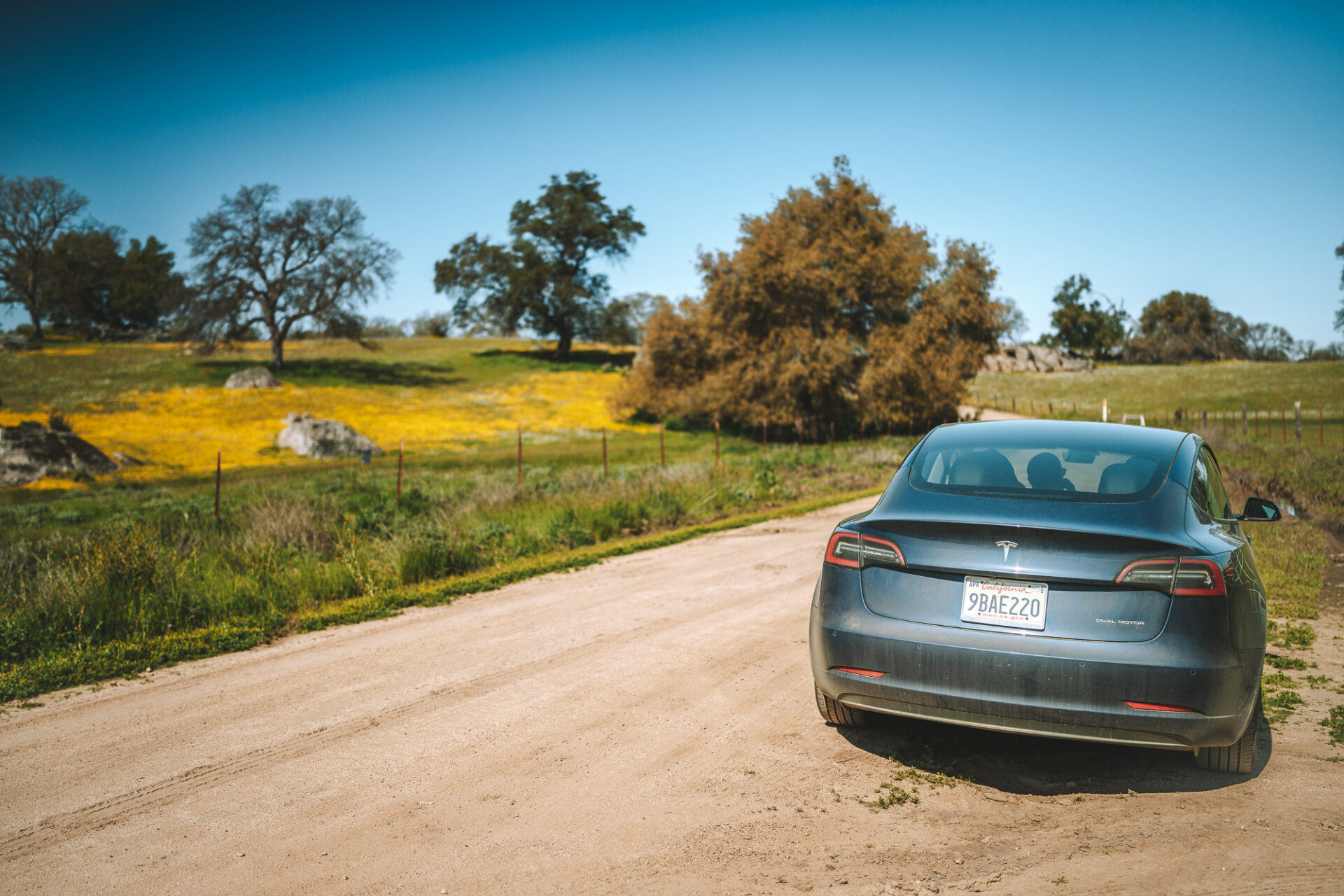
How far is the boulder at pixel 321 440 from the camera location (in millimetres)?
29406

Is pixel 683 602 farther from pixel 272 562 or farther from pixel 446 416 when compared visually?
pixel 446 416

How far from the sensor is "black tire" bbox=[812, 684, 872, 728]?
173 inches

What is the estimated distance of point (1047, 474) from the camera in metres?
4.26

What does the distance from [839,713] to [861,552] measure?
1055 mm

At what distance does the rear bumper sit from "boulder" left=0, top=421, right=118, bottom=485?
24917 mm

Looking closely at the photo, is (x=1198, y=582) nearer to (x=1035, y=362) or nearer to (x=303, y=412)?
(x=303, y=412)

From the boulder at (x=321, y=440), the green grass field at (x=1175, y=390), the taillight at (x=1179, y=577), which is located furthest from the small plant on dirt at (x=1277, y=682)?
the green grass field at (x=1175, y=390)

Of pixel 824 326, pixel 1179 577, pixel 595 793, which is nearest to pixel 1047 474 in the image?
pixel 1179 577

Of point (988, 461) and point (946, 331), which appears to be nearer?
point (988, 461)

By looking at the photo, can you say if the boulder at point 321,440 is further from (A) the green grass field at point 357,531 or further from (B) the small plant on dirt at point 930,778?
(B) the small plant on dirt at point 930,778

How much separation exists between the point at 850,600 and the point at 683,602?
4.01 metres

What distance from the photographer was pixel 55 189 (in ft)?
197

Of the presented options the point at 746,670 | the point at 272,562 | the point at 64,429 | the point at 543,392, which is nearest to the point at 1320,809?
the point at 746,670

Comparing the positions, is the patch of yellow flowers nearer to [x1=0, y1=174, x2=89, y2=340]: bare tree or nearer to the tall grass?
the tall grass
